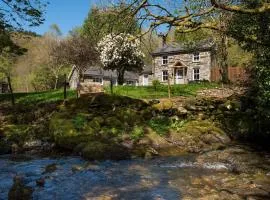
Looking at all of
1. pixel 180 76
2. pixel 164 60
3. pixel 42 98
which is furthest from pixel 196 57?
pixel 42 98

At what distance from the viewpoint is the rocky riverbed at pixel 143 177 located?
10711mm

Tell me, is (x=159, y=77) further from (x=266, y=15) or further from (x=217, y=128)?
(x=266, y=15)

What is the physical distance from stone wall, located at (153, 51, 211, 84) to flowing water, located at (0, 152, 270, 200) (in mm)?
37439

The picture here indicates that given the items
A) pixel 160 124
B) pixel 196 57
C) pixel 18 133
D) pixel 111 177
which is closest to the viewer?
pixel 111 177

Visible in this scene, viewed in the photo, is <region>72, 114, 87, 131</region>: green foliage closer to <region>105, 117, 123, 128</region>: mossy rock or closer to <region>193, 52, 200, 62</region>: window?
<region>105, 117, 123, 128</region>: mossy rock

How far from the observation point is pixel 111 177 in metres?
12.7

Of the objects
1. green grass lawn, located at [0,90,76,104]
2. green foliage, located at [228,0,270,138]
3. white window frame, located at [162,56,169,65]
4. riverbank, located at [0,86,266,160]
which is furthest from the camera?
white window frame, located at [162,56,169,65]

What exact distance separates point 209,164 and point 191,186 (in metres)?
3.10

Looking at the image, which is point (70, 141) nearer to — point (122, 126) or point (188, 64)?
point (122, 126)

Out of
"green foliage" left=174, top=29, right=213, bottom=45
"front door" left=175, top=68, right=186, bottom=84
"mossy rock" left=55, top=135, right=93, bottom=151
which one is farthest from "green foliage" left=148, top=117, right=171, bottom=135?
"front door" left=175, top=68, right=186, bottom=84

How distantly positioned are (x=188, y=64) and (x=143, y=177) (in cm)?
4358

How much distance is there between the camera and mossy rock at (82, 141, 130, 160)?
49.9 ft

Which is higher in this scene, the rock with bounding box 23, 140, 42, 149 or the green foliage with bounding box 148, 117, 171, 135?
the green foliage with bounding box 148, 117, 171, 135

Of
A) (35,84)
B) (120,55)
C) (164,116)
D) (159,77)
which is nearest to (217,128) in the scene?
(164,116)
